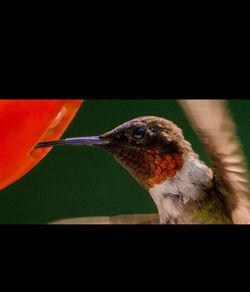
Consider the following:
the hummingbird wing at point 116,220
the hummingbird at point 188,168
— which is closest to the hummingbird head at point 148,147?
the hummingbird at point 188,168

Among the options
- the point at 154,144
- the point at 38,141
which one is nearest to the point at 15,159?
the point at 38,141

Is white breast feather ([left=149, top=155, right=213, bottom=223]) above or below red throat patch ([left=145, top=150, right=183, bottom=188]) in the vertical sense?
below

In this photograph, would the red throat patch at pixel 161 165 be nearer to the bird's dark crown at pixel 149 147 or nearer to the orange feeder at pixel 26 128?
the bird's dark crown at pixel 149 147

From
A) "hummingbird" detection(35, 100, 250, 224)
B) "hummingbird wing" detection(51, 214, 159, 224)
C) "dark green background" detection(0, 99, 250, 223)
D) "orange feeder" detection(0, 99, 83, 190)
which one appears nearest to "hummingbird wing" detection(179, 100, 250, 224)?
"hummingbird" detection(35, 100, 250, 224)

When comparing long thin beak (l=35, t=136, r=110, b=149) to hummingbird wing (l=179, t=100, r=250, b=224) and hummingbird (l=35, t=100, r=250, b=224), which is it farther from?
hummingbird wing (l=179, t=100, r=250, b=224)

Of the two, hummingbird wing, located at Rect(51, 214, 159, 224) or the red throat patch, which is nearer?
the red throat patch

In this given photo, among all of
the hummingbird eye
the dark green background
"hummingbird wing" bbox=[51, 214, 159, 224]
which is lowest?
"hummingbird wing" bbox=[51, 214, 159, 224]
